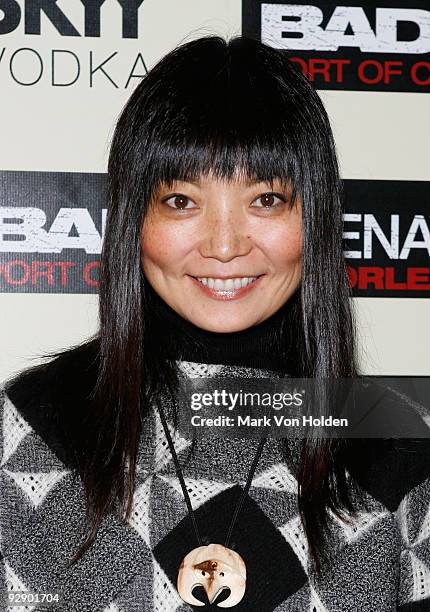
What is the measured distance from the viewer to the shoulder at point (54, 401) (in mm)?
925

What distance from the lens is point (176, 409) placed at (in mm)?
950

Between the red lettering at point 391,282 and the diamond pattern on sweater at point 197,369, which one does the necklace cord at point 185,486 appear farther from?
the red lettering at point 391,282

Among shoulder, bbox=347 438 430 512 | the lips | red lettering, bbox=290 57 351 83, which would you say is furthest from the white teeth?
red lettering, bbox=290 57 351 83

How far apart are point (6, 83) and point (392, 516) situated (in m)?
0.78

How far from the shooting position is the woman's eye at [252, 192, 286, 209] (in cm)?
90

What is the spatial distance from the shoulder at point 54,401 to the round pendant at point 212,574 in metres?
0.15

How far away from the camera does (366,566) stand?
91 centimetres

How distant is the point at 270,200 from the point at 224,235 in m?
0.07

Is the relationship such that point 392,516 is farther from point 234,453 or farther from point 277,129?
point 277,129

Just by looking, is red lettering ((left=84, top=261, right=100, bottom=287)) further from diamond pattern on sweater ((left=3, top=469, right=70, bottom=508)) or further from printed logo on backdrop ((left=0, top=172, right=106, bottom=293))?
diamond pattern on sweater ((left=3, top=469, right=70, bottom=508))

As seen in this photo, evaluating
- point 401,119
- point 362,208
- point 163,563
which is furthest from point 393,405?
point 401,119

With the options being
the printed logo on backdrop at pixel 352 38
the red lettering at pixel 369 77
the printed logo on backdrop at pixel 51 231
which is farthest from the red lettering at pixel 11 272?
the red lettering at pixel 369 77

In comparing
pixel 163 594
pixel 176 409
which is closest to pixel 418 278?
pixel 176 409

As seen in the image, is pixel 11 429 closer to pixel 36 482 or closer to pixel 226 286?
pixel 36 482
